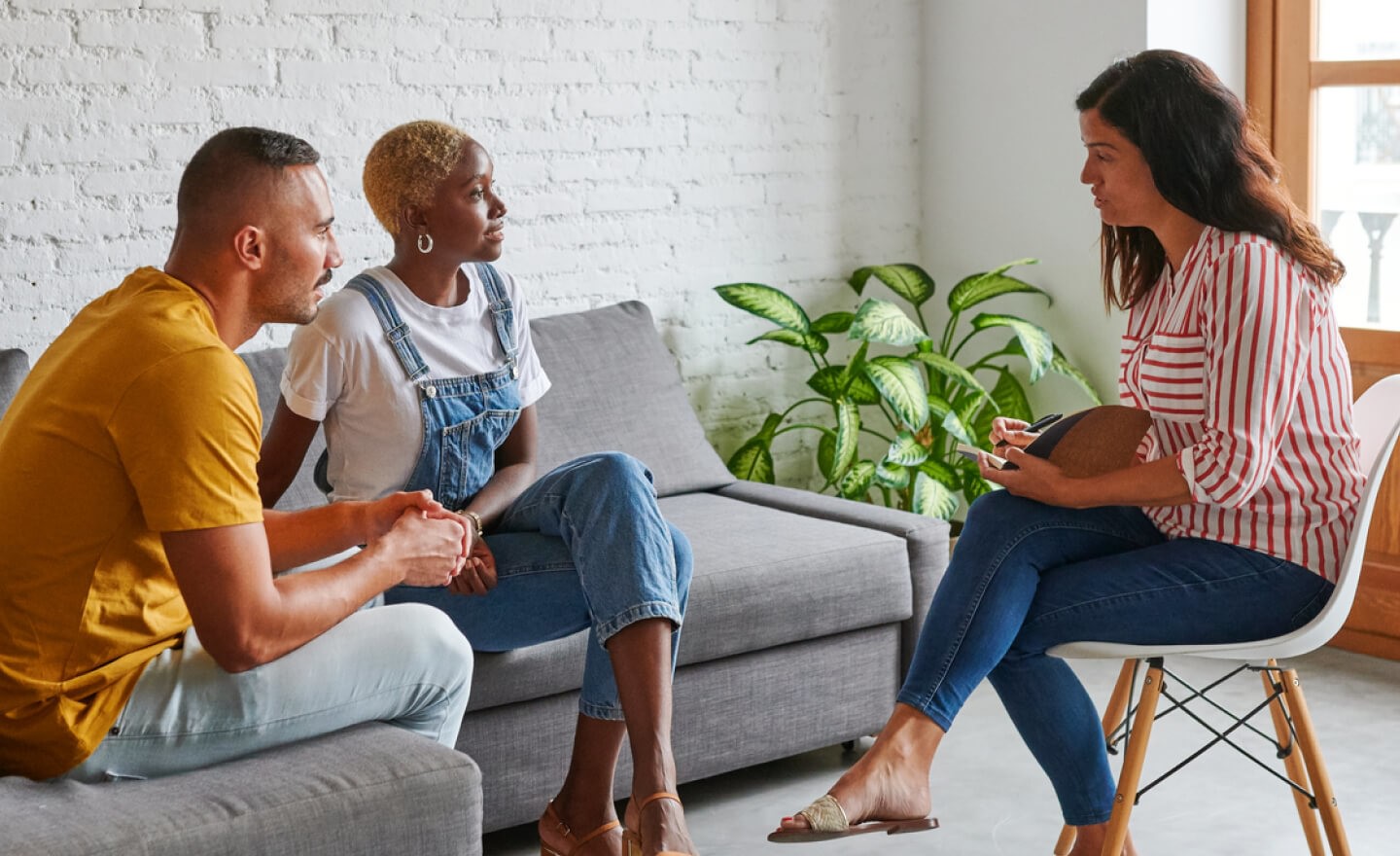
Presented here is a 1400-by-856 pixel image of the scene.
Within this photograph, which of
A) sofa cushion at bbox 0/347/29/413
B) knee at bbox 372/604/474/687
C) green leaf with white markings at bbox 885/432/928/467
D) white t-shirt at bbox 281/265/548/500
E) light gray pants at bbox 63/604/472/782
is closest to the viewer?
light gray pants at bbox 63/604/472/782

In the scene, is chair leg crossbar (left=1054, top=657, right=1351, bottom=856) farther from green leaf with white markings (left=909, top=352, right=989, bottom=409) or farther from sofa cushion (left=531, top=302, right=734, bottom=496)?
green leaf with white markings (left=909, top=352, right=989, bottom=409)

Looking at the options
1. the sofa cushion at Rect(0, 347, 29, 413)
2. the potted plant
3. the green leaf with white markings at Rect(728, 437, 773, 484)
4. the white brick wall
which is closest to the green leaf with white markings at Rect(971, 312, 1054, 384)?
the potted plant

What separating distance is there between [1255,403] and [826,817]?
2.62 feet

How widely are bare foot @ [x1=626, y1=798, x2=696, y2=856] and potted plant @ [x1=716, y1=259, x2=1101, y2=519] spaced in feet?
5.46

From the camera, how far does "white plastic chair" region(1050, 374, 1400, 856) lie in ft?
6.84

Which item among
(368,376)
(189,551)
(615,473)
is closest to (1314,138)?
(615,473)

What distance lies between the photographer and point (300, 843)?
171 centimetres

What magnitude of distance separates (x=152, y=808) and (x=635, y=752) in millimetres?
713

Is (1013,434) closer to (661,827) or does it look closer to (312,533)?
(661,827)

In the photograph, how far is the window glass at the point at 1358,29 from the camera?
139 inches

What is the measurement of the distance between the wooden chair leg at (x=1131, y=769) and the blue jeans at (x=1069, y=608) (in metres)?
0.06

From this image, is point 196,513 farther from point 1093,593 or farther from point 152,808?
point 1093,593

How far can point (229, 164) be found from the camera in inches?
71.7

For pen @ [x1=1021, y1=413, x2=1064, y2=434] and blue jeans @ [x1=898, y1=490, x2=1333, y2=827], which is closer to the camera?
blue jeans @ [x1=898, y1=490, x2=1333, y2=827]
